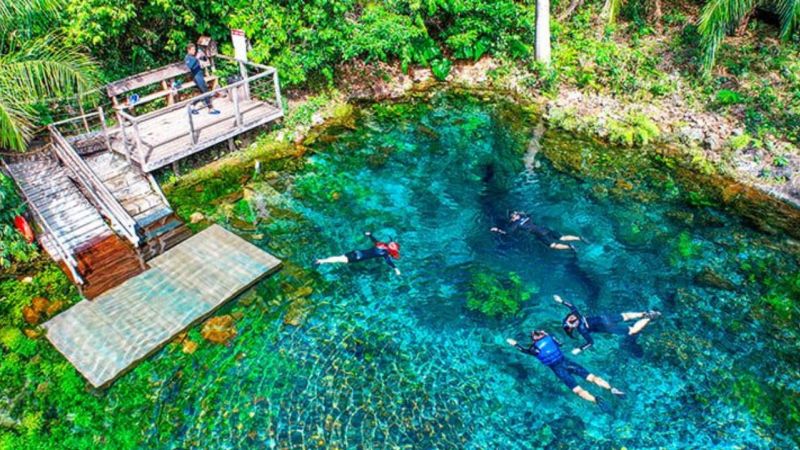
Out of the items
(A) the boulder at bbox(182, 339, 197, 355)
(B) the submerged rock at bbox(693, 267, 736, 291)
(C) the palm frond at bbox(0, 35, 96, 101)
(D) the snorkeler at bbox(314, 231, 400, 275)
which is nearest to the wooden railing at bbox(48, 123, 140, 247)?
(C) the palm frond at bbox(0, 35, 96, 101)

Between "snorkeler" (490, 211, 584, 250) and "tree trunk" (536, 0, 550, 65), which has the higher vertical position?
"tree trunk" (536, 0, 550, 65)

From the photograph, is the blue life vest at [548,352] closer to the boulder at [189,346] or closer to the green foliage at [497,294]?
the green foliage at [497,294]

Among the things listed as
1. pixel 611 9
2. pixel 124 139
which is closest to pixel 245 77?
pixel 124 139

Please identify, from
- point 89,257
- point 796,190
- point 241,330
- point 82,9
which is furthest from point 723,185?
point 82,9

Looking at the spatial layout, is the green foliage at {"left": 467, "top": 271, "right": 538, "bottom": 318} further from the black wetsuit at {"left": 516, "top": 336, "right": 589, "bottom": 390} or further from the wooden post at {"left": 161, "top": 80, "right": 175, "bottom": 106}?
the wooden post at {"left": 161, "top": 80, "right": 175, "bottom": 106}

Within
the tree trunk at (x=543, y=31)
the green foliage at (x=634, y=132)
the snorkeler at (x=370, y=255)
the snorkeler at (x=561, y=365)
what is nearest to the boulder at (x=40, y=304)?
the snorkeler at (x=370, y=255)

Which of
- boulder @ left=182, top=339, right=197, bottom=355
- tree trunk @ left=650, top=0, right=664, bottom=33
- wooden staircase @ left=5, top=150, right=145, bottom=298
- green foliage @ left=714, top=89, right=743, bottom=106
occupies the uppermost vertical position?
tree trunk @ left=650, top=0, right=664, bottom=33

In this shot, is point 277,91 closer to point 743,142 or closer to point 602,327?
point 602,327
